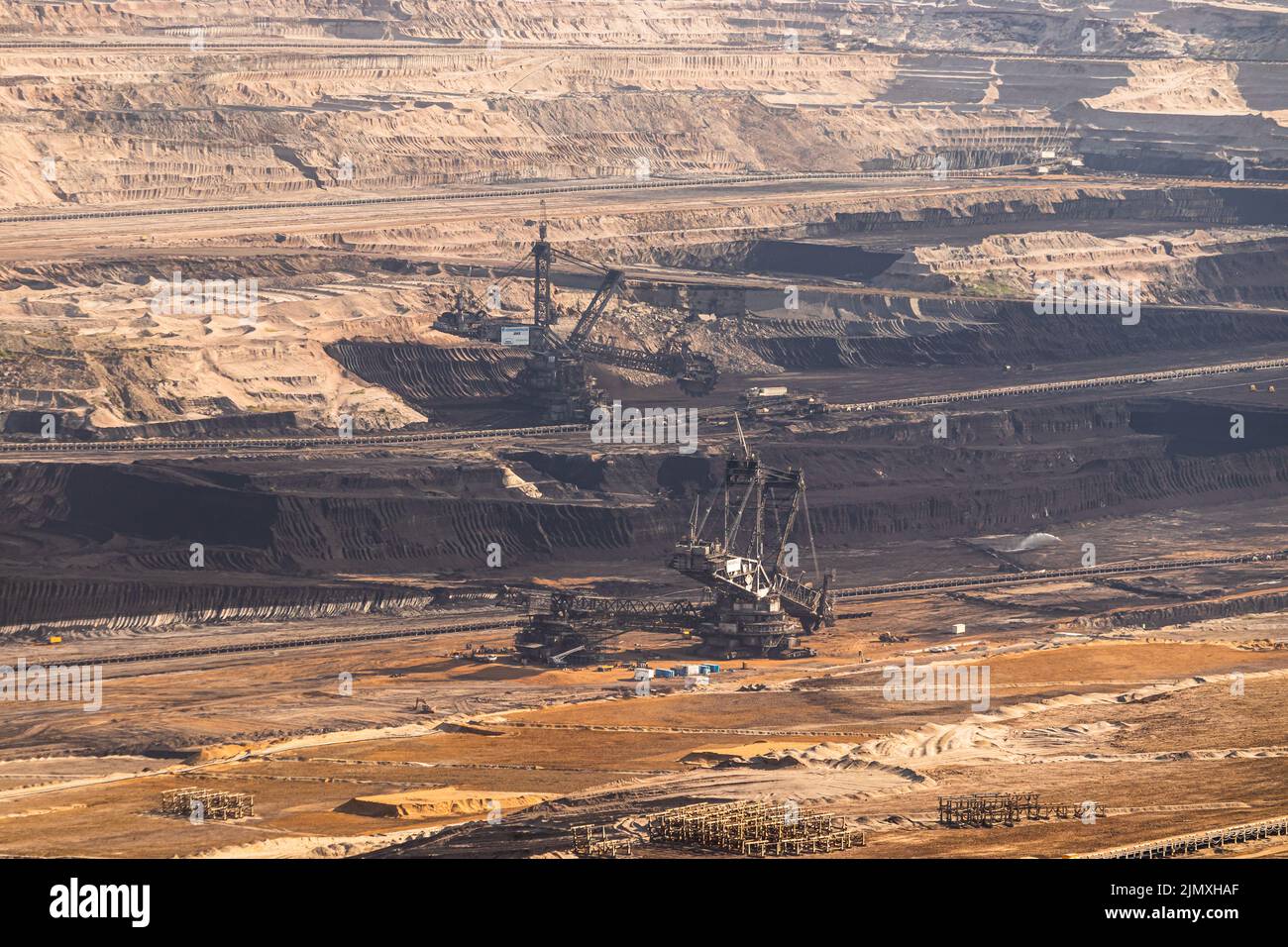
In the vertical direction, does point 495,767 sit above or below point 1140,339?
below

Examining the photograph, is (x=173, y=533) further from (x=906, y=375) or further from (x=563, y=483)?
(x=906, y=375)

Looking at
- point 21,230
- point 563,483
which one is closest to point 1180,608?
point 563,483

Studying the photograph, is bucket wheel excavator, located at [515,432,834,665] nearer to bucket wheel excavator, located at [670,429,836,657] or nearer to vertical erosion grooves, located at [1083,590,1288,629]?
bucket wheel excavator, located at [670,429,836,657]

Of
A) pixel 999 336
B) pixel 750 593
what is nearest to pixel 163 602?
pixel 750 593

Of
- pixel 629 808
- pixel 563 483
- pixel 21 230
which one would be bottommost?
pixel 629 808

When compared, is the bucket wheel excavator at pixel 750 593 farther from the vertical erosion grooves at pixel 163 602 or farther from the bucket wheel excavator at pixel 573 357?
the bucket wheel excavator at pixel 573 357

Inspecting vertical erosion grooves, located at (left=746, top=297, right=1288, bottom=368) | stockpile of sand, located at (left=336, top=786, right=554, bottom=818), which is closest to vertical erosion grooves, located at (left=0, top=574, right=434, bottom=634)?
stockpile of sand, located at (left=336, top=786, right=554, bottom=818)
